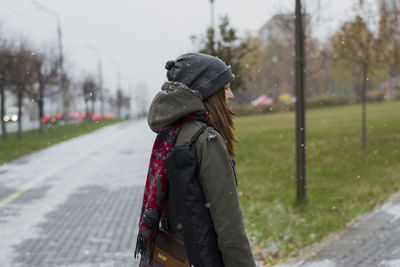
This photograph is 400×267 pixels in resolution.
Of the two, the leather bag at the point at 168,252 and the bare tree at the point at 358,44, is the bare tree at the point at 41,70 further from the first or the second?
the leather bag at the point at 168,252

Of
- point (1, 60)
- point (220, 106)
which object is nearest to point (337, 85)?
point (1, 60)

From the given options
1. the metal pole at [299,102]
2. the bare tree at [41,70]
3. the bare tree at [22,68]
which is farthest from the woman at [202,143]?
the bare tree at [41,70]

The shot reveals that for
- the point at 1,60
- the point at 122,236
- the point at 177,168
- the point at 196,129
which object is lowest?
the point at 122,236

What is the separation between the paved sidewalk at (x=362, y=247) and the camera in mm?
4941

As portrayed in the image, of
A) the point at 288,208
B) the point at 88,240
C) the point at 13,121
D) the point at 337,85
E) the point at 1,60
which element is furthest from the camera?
the point at 337,85

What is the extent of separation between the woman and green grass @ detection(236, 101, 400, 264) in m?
3.34

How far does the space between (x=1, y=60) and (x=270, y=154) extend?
13850 mm

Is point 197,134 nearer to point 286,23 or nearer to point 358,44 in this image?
point 358,44

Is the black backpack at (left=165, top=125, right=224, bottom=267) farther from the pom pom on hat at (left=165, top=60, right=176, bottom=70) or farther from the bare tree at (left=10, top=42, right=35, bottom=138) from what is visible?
the bare tree at (left=10, top=42, right=35, bottom=138)

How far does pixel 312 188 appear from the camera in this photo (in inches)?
345

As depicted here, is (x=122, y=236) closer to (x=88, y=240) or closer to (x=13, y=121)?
(x=88, y=240)

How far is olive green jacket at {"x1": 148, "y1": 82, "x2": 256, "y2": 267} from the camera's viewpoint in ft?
6.97

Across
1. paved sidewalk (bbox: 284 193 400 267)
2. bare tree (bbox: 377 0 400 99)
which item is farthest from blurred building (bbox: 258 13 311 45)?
paved sidewalk (bbox: 284 193 400 267)

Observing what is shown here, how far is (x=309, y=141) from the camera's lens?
16656 mm
